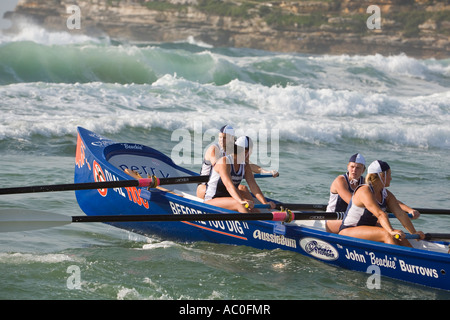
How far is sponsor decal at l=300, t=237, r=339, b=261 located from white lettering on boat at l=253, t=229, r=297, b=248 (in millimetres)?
138

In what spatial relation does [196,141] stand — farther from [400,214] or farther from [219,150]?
[400,214]

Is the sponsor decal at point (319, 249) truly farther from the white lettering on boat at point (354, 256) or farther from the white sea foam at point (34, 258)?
the white sea foam at point (34, 258)

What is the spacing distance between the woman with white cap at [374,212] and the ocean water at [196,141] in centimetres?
50

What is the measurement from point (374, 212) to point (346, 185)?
948 millimetres

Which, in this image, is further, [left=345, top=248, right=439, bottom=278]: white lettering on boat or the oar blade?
the oar blade

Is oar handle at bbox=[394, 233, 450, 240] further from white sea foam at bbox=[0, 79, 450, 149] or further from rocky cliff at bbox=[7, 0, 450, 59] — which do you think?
rocky cliff at bbox=[7, 0, 450, 59]

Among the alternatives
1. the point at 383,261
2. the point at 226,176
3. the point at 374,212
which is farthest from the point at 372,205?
the point at 226,176

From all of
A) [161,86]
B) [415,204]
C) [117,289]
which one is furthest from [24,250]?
[161,86]

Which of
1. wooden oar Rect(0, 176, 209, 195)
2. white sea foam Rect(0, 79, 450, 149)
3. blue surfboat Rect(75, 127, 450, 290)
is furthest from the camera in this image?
white sea foam Rect(0, 79, 450, 149)

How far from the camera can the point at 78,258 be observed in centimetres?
776

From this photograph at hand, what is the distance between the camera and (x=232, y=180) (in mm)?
8695

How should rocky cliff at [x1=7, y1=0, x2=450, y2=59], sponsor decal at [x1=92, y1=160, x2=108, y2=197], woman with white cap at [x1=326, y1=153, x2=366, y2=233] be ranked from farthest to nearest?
rocky cliff at [x1=7, y1=0, x2=450, y2=59], sponsor decal at [x1=92, y1=160, x2=108, y2=197], woman with white cap at [x1=326, y1=153, x2=366, y2=233]

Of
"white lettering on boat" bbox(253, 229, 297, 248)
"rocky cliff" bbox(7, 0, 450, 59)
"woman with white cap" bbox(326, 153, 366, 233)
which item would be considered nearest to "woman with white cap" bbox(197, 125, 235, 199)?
"white lettering on boat" bbox(253, 229, 297, 248)

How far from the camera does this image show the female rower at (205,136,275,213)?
332 inches
